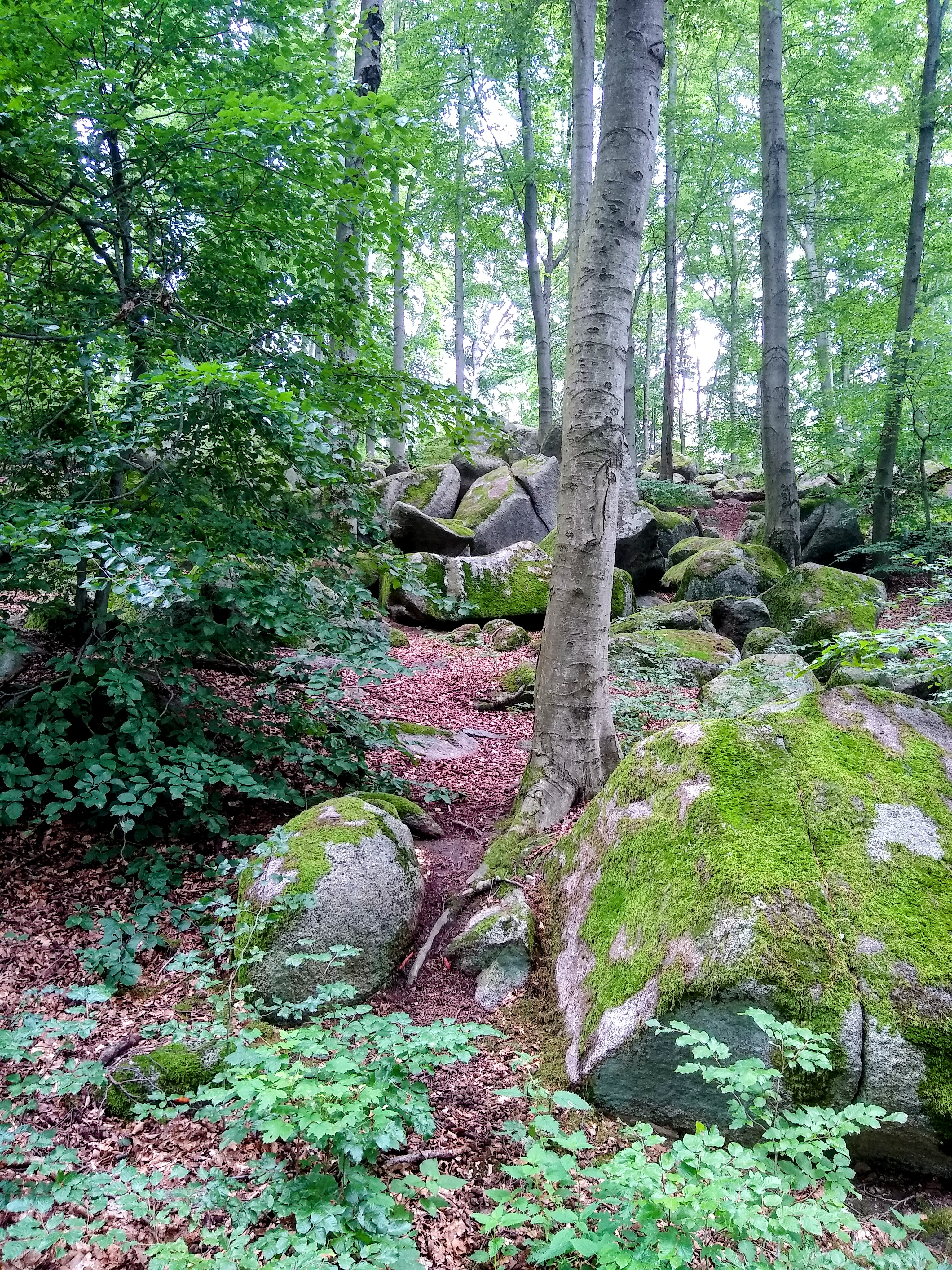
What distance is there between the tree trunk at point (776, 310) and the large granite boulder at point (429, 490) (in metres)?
6.20

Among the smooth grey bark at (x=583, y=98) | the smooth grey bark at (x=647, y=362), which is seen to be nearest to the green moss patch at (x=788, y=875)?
the smooth grey bark at (x=583, y=98)

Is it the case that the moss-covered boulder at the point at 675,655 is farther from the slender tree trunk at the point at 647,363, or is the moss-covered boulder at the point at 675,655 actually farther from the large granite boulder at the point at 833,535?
the slender tree trunk at the point at 647,363

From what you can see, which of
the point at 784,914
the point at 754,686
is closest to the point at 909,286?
the point at 754,686

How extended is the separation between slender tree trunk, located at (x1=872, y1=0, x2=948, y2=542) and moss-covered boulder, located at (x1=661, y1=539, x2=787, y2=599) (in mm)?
2975

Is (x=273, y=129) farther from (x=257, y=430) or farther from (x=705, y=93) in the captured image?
(x=705, y=93)

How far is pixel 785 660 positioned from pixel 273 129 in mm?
5806

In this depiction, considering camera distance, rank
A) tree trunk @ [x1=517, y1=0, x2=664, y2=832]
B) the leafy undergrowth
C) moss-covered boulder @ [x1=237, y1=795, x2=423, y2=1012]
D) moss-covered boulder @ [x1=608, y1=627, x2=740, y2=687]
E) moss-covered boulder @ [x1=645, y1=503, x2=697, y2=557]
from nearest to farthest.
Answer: the leafy undergrowth
moss-covered boulder @ [x1=237, y1=795, x2=423, y2=1012]
tree trunk @ [x1=517, y1=0, x2=664, y2=832]
moss-covered boulder @ [x1=608, y1=627, x2=740, y2=687]
moss-covered boulder @ [x1=645, y1=503, x2=697, y2=557]

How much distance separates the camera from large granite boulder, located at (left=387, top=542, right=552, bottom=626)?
10305 mm

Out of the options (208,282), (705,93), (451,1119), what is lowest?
(451,1119)

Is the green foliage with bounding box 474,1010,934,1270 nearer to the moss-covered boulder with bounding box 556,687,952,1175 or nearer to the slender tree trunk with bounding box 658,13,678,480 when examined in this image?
the moss-covered boulder with bounding box 556,687,952,1175

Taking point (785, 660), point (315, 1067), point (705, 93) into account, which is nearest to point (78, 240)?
point (315, 1067)

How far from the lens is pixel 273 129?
375cm

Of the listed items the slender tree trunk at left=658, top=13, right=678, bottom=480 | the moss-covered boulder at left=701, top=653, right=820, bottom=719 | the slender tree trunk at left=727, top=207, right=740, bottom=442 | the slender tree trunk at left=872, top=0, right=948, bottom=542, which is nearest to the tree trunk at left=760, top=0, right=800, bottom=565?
the slender tree trunk at left=872, top=0, right=948, bottom=542

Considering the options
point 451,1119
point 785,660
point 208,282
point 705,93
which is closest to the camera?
point 451,1119
